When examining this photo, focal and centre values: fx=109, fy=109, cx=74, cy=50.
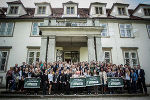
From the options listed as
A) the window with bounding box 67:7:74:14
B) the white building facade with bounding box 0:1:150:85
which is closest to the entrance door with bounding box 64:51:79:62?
the white building facade with bounding box 0:1:150:85

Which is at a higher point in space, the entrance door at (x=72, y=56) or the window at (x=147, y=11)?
the window at (x=147, y=11)

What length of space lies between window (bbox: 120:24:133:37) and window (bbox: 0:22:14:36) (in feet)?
42.8

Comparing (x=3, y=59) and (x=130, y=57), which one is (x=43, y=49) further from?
(x=130, y=57)

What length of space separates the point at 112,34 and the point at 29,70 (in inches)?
385

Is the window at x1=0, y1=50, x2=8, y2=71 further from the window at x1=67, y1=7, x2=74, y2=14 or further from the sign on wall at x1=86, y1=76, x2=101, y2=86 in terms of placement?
the sign on wall at x1=86, y1=76, x2=101, y2=86

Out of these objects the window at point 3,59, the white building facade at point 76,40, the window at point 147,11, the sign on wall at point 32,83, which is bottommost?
the sign on wall at point 32,83

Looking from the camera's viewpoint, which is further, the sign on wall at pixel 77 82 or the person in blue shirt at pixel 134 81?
the person in blue shirt at pixel 134 81

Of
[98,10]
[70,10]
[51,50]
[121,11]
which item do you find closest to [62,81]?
[51,50]

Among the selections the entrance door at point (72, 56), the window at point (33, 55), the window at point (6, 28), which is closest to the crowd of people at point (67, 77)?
the window at point (33, 55)

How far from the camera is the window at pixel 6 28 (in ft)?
41.6

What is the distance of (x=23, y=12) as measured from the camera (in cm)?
1422

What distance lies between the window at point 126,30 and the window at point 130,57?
2101 mm

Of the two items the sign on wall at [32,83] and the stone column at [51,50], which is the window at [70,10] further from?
the sign on wall at [32,83]

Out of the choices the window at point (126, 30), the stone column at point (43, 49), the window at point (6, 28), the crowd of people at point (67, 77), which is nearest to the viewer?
the crowd of people at point (67, 77)
